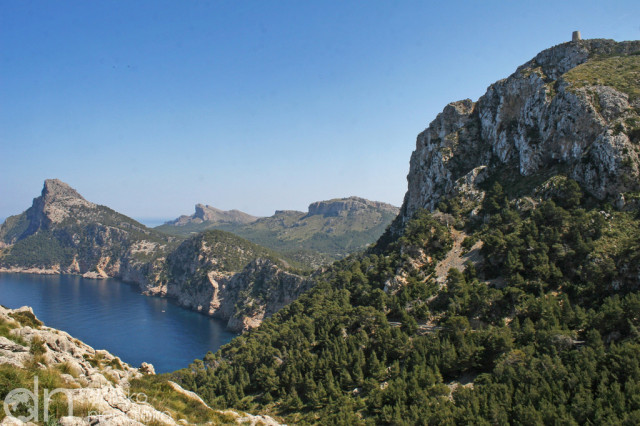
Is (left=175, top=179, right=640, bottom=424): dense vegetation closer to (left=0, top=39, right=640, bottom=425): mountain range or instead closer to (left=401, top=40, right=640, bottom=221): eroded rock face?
(left=0, top=39, right=640, bottom=425): mountain range

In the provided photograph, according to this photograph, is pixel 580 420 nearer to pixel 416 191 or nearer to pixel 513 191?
pixel 513 191

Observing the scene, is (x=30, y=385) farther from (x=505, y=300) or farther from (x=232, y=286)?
(x=232, y=286)

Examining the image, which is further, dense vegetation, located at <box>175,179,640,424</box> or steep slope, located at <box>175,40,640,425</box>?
steep slope, located at <box>175,40,640,425</box>

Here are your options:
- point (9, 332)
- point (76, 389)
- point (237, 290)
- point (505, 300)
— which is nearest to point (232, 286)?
point (237, 290)

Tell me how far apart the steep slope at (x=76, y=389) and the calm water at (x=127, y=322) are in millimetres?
74597

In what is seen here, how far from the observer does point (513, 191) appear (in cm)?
7162

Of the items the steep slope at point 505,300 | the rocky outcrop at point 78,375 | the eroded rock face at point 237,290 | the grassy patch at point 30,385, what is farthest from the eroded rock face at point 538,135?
the grassy patch at point 30,385

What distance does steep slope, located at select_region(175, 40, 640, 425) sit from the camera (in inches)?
1305

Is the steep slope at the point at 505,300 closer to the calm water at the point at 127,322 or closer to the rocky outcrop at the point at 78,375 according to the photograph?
the rocky outcrop at the point at 78,375

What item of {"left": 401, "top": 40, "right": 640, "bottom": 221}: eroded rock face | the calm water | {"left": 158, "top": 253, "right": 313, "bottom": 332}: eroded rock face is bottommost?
the calm water

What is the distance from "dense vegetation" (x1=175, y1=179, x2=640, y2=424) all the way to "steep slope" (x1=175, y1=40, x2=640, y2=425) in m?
0.22

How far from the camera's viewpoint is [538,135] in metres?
71.9

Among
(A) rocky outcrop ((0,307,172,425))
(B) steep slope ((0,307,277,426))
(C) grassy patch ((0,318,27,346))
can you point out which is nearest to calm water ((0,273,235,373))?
(A) rocky outcrop ((0,307,172,425))

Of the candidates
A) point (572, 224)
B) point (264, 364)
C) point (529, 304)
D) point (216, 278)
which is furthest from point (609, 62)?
point (216, 278)
